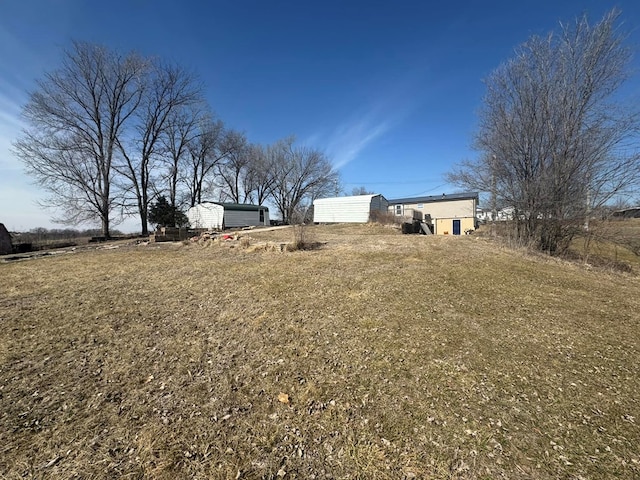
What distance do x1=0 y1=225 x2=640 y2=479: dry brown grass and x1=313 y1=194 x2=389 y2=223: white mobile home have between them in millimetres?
16308

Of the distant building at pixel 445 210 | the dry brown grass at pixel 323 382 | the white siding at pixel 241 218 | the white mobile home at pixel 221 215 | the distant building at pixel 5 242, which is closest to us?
the dry brown grass at pixel 323 382

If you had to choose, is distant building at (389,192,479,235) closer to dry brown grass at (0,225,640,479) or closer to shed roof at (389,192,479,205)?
shed roof at (389,192,479,205)

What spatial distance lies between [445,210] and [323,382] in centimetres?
2931

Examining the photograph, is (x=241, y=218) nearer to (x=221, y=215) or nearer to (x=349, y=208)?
(x=221, y=215)

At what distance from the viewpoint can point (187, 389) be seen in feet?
7.25

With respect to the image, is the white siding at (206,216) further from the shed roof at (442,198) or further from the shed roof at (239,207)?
the shed roof at (442,198)

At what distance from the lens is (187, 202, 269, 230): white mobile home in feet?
71.5

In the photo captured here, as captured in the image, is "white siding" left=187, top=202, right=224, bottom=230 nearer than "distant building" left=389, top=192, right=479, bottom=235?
Yes

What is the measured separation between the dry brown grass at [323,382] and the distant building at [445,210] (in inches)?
789

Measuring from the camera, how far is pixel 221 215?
2170 centimetres

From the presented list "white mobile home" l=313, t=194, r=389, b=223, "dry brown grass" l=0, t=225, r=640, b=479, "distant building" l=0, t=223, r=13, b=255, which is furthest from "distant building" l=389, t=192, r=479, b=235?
"distant building" l=0, t=223, r=13, b=255

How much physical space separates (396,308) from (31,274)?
27.6ft

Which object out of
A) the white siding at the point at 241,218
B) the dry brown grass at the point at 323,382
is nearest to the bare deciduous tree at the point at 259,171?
the white siding at the point at 241,218

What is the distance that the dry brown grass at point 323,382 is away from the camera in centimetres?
157
